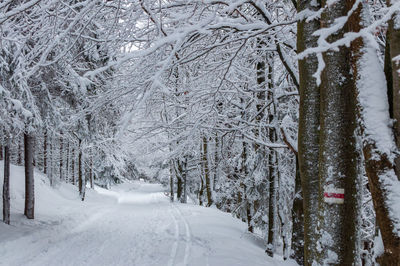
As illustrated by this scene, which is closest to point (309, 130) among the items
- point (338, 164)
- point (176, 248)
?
point (338, 164)

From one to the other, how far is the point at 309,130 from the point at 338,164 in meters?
0.67

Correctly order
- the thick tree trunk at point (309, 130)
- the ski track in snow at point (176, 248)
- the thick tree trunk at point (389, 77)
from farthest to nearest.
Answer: the ski track in snow at point (176, 248), the thick tree trunk at point (309, 130), the thick tree trunk at point (389, 77)

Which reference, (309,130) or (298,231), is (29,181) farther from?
(309,130)

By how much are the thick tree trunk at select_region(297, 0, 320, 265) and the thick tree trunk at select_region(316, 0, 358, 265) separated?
37cm

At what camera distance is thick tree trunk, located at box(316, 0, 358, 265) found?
310 centimetres

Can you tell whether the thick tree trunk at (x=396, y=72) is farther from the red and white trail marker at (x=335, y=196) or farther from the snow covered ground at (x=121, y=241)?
the snow covered ground at (x=121, y=241)

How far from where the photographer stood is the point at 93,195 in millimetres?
27516

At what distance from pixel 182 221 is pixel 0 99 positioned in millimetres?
8466

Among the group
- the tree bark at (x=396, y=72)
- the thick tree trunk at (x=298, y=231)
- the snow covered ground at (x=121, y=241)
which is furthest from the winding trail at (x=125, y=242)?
the tree bark at (x=396, y=72)

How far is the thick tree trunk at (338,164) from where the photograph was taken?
3098 mm

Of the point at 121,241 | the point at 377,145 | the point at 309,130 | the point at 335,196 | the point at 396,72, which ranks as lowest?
the point at 121,241

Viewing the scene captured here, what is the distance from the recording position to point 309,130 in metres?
3.68

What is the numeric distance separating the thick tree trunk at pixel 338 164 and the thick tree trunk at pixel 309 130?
14.6 inches

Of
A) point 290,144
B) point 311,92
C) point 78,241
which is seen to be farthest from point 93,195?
point 311,92
